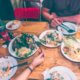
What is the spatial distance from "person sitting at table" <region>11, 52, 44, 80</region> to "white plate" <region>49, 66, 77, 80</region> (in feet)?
0.47

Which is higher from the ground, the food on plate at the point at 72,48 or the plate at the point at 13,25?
the plate at the point at 13,25

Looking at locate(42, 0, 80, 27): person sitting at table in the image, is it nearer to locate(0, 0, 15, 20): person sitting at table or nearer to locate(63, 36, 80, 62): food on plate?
locate(63, 36, 80, 62): food on plate

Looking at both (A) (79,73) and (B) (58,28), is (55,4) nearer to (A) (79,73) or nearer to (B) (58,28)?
(B) (58,28)

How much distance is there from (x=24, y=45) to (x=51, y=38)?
299mm

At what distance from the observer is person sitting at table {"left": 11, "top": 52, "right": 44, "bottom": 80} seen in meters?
1.54

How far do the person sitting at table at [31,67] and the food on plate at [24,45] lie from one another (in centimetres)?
11

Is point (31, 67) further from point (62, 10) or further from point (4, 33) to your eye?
point (62, 10)

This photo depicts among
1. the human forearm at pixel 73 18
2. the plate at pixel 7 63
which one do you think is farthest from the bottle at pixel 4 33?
the human forearm at pixel 73 18

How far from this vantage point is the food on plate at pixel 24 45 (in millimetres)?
1731

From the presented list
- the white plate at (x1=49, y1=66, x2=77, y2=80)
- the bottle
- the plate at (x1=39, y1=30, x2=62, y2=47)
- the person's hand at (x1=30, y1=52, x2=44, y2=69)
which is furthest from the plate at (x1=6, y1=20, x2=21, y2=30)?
the white plate at (x1=49, y1=66, x2=77, y2=80)

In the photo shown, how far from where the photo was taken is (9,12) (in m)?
3.02

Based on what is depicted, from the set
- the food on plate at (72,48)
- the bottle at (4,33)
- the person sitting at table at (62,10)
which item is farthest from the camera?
the person sitting at table at (62,10)

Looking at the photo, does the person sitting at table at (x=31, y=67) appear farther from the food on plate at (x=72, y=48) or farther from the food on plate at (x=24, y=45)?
the food on plate at (x=72, y=48)

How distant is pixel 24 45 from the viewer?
1784 millimetres
